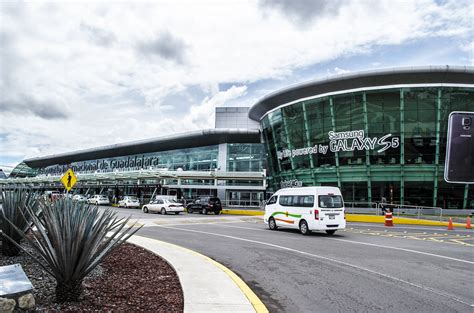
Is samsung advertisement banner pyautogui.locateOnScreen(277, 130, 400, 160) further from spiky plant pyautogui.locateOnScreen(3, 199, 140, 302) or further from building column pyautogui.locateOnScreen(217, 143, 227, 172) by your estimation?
spiky plant pyautogui.locateOnScreen(3, 199, 140, 302)

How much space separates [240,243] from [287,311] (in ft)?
26.8

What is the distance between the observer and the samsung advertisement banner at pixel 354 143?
34.5 m

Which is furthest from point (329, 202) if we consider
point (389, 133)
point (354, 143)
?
point (389, 133)

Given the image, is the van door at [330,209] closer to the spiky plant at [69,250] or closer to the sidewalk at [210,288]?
the sidewalk at [210,288]

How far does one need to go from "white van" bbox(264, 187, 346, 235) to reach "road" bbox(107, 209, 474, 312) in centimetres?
253

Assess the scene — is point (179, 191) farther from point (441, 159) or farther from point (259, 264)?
point (259, 264)

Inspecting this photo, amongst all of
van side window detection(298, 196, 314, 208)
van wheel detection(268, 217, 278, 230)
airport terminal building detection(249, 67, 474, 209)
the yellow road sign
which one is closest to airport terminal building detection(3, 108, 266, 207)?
airport terminal building detection(249, 67, 474, 209)

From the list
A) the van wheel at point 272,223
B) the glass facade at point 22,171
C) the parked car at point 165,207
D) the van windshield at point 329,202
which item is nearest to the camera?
the van windshield at point 329,202

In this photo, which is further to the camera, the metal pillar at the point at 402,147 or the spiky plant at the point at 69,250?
the metal pillar at the point at 402,147

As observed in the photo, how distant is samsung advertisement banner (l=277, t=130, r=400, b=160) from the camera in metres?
34.5

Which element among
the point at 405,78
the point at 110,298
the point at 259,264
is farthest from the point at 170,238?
the point at 405,78

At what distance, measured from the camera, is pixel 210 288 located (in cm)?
667

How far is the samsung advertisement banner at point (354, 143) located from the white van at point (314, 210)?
61.6 feet

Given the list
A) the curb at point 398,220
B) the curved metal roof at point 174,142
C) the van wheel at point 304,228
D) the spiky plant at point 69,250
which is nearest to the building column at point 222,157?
the curved metal roof at point 174,142
